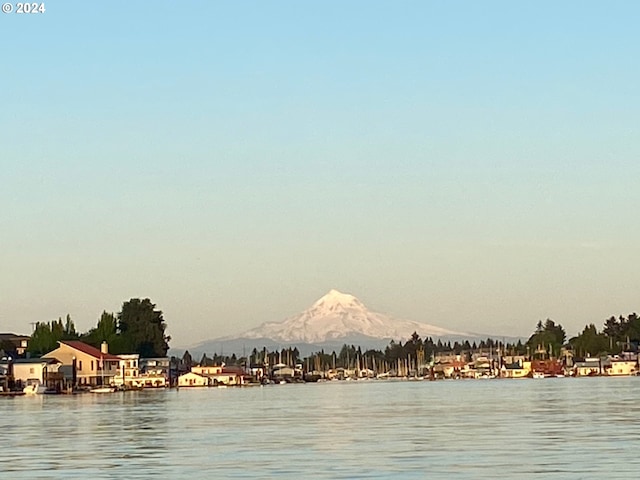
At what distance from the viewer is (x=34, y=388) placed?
17725 cm

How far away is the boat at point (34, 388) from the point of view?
6939 inches

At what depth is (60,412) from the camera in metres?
102

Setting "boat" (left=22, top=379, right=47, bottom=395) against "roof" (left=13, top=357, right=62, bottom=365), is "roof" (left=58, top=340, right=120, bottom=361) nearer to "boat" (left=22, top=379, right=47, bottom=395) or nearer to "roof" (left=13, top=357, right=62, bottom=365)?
"roof" (left=13, top=357, right=62, bottom=365)

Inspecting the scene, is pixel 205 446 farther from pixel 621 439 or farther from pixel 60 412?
pixel 60 412

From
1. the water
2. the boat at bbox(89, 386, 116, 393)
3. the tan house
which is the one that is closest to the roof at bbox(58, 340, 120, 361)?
the tan house

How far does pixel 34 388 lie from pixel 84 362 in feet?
39.3

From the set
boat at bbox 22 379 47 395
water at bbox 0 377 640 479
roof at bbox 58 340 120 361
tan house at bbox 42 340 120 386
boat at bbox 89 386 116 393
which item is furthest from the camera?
roof at bbox 58 340 120 361

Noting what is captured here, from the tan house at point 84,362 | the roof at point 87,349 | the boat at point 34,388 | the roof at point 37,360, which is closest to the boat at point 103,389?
the tan house at point 84,362

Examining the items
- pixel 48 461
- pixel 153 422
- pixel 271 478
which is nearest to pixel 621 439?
pixel 271 478

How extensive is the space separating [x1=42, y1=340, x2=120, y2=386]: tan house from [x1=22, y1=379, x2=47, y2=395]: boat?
6.55 m

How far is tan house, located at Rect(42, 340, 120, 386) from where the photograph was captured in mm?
187125

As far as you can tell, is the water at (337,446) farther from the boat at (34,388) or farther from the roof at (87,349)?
the roof at (87,349)

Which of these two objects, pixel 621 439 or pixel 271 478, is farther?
pixel 621 439

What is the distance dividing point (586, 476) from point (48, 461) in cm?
1939
